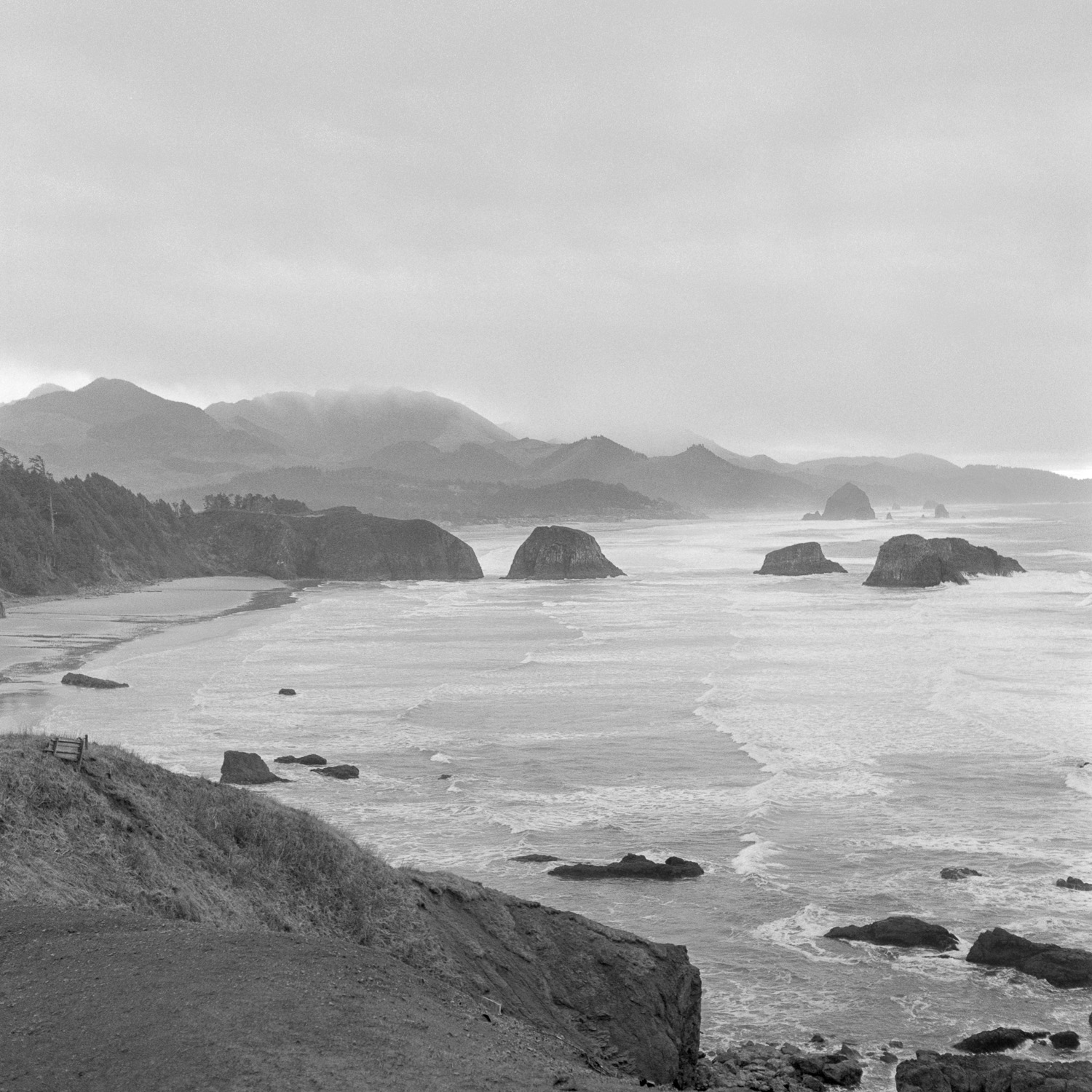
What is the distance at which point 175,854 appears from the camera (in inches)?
543

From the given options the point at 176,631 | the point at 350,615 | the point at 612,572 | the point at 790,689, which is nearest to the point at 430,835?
the point at 790,689

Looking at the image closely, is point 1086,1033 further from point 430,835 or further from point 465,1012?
point 430,835

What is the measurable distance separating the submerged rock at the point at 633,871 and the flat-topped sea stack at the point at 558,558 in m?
75.9

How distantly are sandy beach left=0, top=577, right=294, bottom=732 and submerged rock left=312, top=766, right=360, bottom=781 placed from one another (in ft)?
28.0

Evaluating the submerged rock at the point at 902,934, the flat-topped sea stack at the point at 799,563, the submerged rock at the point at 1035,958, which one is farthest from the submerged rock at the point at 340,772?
the flat-topped sea stack at the point at 799,563

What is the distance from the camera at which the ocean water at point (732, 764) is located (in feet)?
59.6

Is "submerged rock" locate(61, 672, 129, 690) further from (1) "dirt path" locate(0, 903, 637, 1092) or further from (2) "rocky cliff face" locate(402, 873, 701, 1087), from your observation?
(1) "dirt path" locate(0, 903, 637, 1092)

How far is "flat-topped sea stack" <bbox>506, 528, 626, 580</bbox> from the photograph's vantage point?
98.6 m

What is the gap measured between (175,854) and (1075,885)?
1601cm

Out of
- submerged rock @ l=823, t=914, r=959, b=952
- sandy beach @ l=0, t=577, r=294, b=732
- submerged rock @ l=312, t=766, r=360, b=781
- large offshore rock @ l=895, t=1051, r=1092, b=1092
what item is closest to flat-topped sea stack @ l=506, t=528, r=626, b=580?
sandy beach @ l=0, t=577, r=294, b=732

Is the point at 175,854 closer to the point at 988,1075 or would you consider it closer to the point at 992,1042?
the point at 988,1075

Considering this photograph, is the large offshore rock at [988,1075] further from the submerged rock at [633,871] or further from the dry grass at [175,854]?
the submerged rock at [633,871]

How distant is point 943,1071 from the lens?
1384cm

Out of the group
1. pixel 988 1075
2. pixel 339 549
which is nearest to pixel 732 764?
pixel 988 1075
